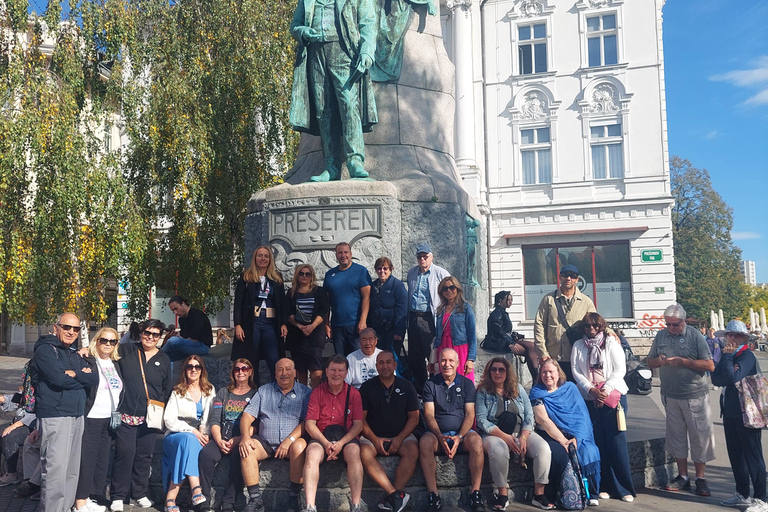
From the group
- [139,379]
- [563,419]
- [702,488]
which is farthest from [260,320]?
[702,488]

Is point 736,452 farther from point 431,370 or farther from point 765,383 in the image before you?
point 431,370

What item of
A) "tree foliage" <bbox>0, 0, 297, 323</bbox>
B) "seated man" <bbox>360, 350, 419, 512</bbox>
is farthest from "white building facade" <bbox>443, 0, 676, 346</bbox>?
"seated man" <bbox>360, 350, 419, 512</bbox>

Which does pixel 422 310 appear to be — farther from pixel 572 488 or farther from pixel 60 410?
pixel 60 410

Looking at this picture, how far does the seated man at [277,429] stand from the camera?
5.30 m

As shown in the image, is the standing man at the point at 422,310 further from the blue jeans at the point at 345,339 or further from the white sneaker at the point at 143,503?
the white sneaker at the point at 143,503

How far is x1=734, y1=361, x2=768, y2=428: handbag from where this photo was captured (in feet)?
17.8

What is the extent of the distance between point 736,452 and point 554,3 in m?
25.1

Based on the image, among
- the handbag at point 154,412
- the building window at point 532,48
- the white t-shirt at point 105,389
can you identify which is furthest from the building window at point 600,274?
the white t-shirt at point 105,389

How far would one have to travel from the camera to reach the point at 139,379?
19.1 feet

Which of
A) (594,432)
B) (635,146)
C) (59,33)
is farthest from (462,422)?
(635,146)

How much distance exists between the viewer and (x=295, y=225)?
24.1ft

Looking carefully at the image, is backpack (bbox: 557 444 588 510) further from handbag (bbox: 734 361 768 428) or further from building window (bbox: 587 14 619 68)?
building window (bbox: 587 14 619 68)

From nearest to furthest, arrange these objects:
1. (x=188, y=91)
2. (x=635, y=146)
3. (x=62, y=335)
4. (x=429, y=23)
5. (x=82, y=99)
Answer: (x=62, y=335)
(x=429, y=23)
(x=82, y=99)
(x=188, y=91)
(x=635, y=146)

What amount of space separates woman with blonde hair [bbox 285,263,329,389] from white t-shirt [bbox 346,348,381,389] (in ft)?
1.51
